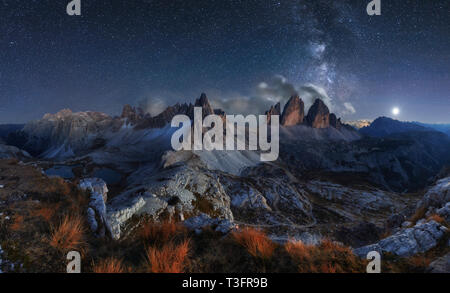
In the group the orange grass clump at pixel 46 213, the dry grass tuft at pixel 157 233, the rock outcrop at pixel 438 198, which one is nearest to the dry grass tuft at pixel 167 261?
the dry grass tuft at pixel 157 233

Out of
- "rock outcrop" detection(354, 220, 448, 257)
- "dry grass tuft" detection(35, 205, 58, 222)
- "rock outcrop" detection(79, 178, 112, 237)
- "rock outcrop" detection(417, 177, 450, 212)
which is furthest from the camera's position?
"rock outcrop" detection(417, 177, 450, 212)

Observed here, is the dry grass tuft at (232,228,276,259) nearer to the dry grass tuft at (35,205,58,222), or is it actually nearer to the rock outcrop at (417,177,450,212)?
→ the dry grass tuft at (35,205,58,222)

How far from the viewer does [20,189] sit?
859cm

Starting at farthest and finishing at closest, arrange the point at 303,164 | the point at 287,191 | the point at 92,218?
the point at 303,164 < the point at 287,191 < the point at 92,218

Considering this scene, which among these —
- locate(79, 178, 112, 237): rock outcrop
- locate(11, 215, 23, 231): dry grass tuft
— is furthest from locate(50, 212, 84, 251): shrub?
locate(79, 178, 112, 237): rock outcrop

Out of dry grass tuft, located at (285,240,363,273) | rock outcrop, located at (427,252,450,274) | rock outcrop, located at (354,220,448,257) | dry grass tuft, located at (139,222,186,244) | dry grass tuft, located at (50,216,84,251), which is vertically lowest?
rock outcrop, located at (354,220,448,257)

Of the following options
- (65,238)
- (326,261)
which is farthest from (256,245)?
(65,238)

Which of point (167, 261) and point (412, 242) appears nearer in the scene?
point (167, 261)

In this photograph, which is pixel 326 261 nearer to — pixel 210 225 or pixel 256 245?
pixel 256 245

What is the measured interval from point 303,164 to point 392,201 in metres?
98.3

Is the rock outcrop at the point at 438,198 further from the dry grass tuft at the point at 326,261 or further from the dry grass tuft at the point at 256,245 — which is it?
the dry grass tuft at the point at 256,245

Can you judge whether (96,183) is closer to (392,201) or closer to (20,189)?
(20,189)
